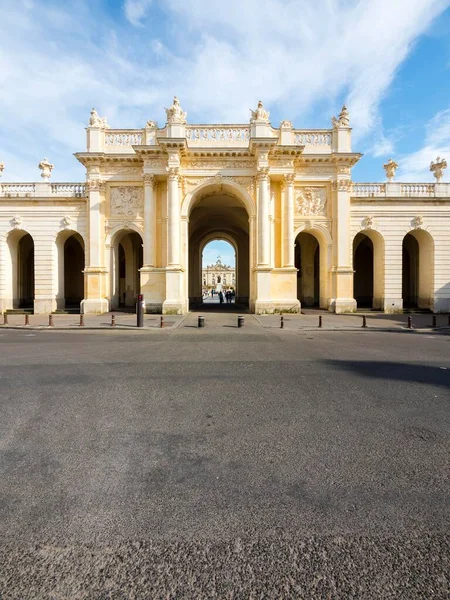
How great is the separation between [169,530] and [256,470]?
40.2 inches

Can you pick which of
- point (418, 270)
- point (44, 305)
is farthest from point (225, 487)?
point (418, 270)

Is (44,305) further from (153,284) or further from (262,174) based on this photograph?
(262,174)

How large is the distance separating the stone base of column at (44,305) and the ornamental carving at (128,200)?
8261 mm

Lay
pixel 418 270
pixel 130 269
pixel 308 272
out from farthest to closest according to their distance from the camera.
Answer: pixel 308 272 → pixel 130 269 → pixel 418 270

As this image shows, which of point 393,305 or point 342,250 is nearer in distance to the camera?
point 342,250

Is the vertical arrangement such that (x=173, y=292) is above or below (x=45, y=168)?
below

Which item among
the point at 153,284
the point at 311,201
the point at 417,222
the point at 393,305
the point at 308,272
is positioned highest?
the point at 311,201

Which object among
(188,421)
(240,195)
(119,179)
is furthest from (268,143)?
(188,421)

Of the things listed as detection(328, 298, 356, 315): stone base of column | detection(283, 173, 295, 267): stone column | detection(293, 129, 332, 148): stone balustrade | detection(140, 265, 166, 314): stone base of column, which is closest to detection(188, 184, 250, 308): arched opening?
detection(283, 173, 295, 267): stone column

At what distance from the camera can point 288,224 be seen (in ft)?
68.7

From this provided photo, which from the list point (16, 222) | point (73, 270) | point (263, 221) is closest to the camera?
point (263, 221)

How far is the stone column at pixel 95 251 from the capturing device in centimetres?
2109

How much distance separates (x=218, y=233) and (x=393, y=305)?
2209 centimetres

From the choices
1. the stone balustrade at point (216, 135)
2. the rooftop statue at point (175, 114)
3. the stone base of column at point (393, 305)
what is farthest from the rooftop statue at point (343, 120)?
the stone base of column at point (393, 305)
